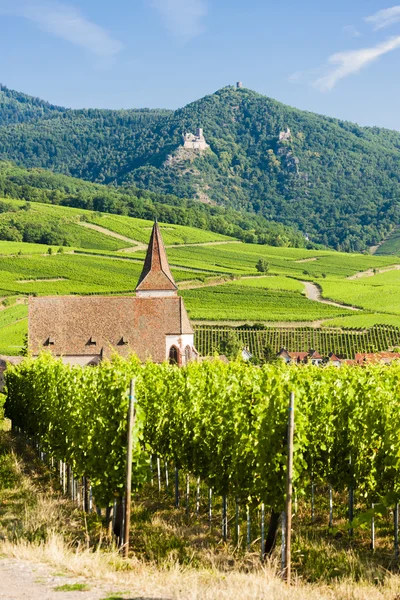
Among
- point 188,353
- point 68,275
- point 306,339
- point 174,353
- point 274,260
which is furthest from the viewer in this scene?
point 274,260

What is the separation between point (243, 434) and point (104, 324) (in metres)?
38.7

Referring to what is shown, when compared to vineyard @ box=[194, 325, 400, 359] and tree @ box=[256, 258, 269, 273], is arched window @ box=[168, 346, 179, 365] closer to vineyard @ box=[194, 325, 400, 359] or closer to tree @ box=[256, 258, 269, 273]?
vineyard @ box=[194, 325, 400, 359]

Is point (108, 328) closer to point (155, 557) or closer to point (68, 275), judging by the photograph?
point (155, 557)

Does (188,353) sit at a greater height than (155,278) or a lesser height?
lesser

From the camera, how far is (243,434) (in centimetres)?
1501

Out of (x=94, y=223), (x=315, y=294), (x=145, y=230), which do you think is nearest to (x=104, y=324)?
(x=315, y=294)

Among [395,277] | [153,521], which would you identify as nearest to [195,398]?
[153,521]

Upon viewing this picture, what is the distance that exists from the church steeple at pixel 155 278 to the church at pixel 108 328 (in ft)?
17.5

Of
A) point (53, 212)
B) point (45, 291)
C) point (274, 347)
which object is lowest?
point (274, 347)

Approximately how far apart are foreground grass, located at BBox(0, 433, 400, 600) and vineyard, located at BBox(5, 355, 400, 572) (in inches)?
38.1

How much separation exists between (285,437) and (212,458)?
148 inches

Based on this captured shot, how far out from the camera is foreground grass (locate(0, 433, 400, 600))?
10383 millimetres

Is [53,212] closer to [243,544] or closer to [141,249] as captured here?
[141,249]

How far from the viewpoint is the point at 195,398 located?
19.0 meters
